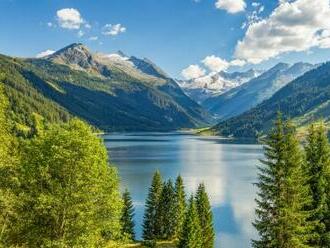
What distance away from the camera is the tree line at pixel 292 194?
40.8 meters

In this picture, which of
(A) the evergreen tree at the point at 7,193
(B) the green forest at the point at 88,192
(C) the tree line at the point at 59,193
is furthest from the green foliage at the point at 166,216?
(A) the evergreen tree at the point at 7,193

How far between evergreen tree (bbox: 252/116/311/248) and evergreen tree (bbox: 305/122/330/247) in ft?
7.96

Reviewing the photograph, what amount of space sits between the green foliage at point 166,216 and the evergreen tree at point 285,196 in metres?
40.5

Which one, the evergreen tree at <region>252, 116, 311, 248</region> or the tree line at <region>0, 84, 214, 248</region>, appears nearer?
the tree line at <region>0, 84, 214, 248</region>

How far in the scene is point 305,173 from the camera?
44.1 meters

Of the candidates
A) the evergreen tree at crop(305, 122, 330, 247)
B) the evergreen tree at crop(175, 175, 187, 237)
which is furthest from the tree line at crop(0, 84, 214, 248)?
the evergreen tree at crop(175, 175, 187, 237)

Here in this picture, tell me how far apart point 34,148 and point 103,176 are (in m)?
6.39

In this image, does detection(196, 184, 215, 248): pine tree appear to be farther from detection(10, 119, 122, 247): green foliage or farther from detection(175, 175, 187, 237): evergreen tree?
detection(10, 119, 122, 247): green foliage

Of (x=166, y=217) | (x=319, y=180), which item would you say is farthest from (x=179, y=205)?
(x=319, y=180)

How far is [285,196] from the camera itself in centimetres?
4153

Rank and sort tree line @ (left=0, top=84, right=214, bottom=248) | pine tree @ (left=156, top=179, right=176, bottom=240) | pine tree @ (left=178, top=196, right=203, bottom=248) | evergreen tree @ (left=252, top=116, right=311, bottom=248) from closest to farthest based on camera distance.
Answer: tree line @ (left=0, top=84, right=214, bottom=248) < evergreen tree @ (left=252, top=116, right=311, bottom=248) < pine tree @ (left=178, top=196, right=203, bottom=248) < pine tree @ (left=156, top=179, right=176, bottom=240)

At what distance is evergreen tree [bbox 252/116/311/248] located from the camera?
40.5 meters

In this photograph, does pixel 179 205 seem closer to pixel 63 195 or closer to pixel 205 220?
pixel 205 220

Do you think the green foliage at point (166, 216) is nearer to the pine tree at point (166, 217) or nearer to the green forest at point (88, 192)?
the pine tree at point (166, 217)
